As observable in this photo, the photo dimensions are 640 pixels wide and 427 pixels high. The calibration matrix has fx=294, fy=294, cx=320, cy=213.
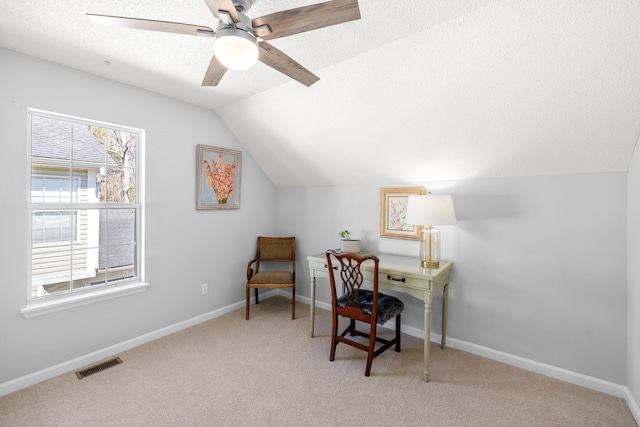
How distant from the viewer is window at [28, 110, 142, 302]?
230cm

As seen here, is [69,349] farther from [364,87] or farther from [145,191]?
[364,87]

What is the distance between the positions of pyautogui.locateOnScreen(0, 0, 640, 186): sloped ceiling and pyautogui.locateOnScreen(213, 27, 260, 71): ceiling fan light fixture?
Result: 0.41 metres

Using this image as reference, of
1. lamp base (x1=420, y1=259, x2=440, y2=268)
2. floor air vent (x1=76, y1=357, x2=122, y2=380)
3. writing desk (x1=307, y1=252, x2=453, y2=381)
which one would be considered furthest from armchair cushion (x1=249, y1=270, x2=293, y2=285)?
lamp base (x1=420, y1=259, x2=440, y2=268)

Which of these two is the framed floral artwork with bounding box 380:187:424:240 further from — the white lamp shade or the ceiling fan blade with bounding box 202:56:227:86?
the ceiling fan blade with bounding box 202:56:227:86

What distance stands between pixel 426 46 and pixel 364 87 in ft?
1.84

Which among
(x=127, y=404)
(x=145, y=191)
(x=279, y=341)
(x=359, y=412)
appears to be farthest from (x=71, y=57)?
(x=359, y=412)

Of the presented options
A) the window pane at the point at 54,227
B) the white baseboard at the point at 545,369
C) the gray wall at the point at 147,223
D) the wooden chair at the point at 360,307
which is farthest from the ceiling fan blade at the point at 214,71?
the white baseboard at the point at 545,369

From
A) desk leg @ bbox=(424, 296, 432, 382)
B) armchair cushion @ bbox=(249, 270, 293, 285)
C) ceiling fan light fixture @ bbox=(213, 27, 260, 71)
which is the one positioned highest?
ceiling fan light fixture @ bbox=(213, 27, 260, 71)

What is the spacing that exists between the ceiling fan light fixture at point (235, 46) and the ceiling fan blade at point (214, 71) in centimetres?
32

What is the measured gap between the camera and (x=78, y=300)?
239cm

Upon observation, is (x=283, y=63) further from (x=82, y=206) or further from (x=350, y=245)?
(x=82, y=206)

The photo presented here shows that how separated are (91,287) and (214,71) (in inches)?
85.6

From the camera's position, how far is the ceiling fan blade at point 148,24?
4.34ft

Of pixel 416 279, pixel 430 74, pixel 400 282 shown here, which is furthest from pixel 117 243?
pixel 430 74
